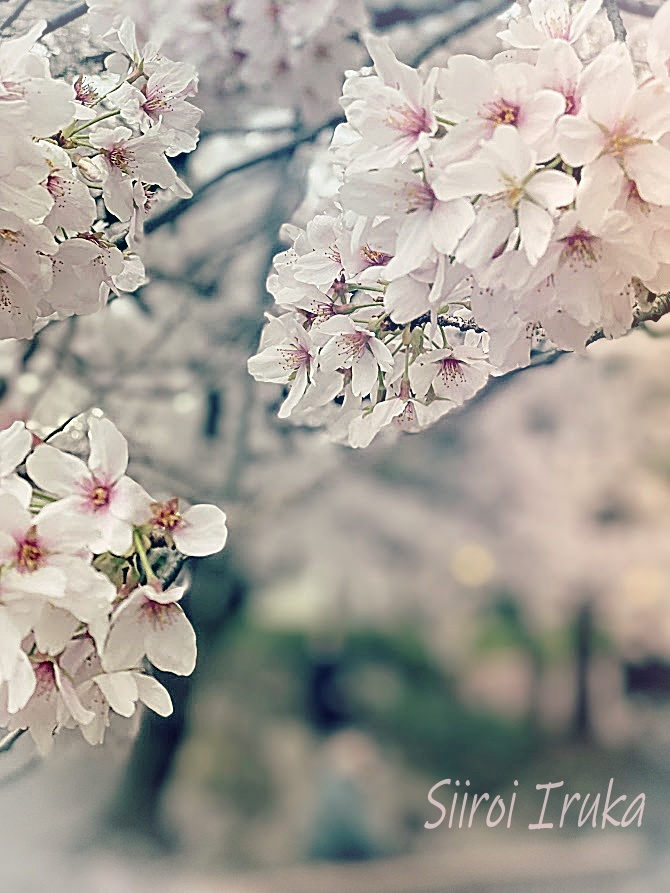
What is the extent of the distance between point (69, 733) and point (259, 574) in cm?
22

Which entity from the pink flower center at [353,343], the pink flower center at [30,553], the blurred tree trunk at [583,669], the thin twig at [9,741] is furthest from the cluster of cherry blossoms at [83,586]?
the blurred tree trunk at [583,669]

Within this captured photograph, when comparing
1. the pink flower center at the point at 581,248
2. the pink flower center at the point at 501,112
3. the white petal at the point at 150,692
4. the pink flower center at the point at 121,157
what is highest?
the pink flower center at the point at 501,112

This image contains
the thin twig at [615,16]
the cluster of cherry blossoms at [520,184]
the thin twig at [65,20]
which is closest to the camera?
the cluster of cherry blossoms at [520,184]

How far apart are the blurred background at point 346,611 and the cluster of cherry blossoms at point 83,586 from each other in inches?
16.5

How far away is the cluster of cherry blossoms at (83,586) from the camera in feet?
0.95

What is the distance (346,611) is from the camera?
792mm

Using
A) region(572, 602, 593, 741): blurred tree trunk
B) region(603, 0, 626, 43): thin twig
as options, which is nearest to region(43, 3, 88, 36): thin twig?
region(603, 0, 626, 43): thin twig

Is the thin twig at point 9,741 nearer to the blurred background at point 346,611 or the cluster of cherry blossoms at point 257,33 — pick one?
the blurred background at point 346,611

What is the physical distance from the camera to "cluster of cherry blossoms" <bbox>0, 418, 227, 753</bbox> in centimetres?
29

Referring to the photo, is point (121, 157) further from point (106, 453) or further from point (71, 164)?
point (106, 453)

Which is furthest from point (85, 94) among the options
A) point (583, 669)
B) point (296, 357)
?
point (583, 669)

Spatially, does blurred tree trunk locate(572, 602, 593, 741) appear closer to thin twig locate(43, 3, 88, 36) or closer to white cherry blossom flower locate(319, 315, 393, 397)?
white cherry blossom flower locate(319, 315, 393, 397)

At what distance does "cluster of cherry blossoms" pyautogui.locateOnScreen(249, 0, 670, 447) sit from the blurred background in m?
0.43

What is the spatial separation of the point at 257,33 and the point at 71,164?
5.3 inches
